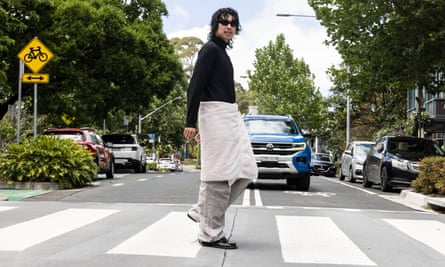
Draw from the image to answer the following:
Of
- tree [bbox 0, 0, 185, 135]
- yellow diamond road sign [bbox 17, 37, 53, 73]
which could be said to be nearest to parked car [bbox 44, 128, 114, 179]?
yellow diamond road sign [bbox 17, 37, 53, 73]

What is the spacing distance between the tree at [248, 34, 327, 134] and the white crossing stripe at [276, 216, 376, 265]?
181ft

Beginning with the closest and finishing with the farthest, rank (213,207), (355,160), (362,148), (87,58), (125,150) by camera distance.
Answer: (213,207)
(355,160)
(362,148)
(125,150)
(87,58)

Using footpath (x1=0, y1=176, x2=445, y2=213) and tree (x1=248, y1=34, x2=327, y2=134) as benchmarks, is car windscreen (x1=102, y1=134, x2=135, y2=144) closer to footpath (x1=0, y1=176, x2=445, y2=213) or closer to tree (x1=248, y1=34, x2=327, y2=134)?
footpath (x1=0, y1=176, x2=445, y2=213)

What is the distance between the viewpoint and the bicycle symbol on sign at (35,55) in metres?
16.2

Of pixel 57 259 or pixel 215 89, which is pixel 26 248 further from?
pixel 215 89

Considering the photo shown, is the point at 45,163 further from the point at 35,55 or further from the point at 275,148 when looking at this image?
the point at 275,148

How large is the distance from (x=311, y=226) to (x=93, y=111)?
78.5ft

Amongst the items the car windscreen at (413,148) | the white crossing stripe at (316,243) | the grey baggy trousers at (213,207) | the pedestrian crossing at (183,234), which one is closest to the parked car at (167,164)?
the car windscreen at (413,148)

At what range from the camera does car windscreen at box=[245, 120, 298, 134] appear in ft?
49.6

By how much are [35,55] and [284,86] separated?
54.9 meters

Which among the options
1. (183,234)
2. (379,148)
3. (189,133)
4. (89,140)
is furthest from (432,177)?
(89,140)

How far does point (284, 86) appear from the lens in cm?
6988

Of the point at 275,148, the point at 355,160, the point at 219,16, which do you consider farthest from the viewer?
the point at 355,160

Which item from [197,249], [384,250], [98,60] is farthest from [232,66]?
[98,60]
